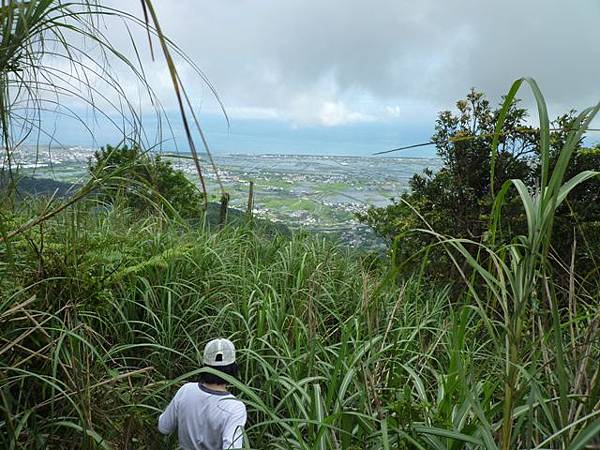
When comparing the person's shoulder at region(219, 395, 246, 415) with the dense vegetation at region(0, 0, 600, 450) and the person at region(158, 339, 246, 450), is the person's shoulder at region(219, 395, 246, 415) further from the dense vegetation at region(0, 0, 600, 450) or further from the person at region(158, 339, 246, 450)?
the dense vegetation at region(0, 0, 600, 450)

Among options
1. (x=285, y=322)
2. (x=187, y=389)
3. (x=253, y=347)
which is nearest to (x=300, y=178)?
(x=285, y=322)

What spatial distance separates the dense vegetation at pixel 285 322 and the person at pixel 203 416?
0.32 feet

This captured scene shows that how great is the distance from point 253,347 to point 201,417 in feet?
2.32

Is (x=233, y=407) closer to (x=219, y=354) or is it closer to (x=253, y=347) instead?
(x=219, y=354)

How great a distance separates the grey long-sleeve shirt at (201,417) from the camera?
7.55 ft

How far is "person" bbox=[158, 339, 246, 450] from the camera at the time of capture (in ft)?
7.55

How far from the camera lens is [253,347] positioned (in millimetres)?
3029

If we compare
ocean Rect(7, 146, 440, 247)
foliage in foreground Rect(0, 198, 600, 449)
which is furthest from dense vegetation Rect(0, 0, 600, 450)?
ocean Rect(7, 146, 440, 247)

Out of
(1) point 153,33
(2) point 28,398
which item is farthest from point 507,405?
(2) point 28,398

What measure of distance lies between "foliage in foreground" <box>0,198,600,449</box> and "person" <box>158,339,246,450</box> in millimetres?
108

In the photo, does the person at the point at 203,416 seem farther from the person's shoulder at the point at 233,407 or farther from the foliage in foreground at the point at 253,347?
the foliage in foreground at the point at 253,347

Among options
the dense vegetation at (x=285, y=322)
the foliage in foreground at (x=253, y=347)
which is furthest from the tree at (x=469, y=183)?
the foliage in foreground at (x=253, y=347)

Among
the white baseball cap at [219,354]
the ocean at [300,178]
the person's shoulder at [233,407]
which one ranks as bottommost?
the person's shoulder at [233,407]

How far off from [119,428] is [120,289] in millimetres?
1082
